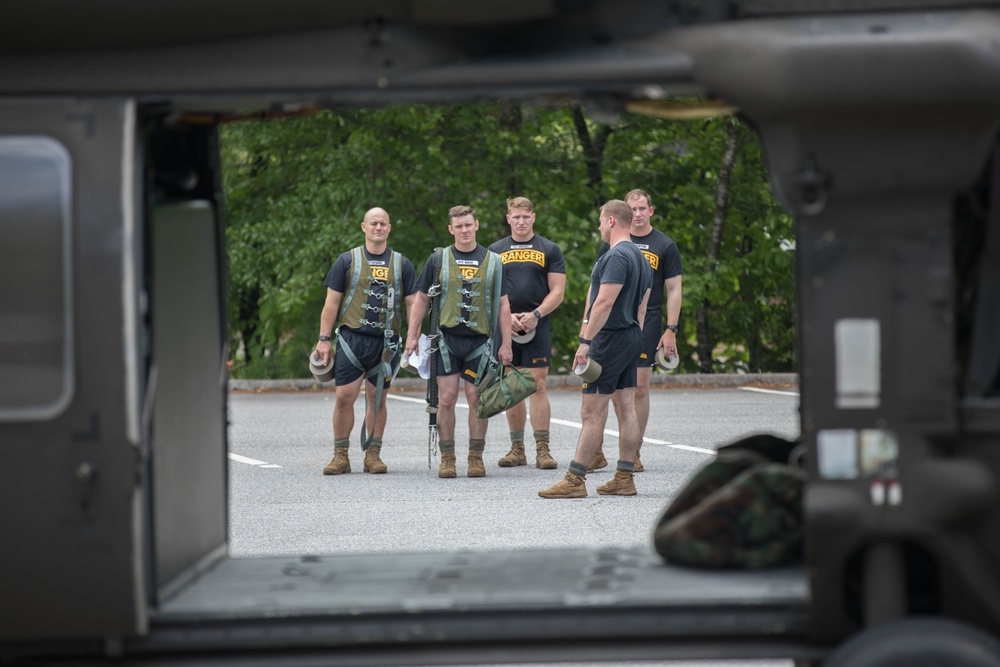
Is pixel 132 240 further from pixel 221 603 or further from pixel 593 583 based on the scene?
pixel 593 583

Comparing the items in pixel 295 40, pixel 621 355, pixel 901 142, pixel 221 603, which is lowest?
pixel 221 603

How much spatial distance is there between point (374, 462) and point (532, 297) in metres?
1.83

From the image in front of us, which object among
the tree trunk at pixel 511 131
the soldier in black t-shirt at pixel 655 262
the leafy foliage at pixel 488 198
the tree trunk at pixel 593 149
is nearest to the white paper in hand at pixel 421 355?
the soldier in black t-shirt at pixel 655 262

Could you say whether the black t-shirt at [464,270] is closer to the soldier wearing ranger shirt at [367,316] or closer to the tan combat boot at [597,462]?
the soldier wearing ranger shirt at [367,316]

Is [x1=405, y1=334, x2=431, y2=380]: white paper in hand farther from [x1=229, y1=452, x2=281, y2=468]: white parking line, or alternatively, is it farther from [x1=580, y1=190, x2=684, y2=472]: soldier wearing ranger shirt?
[x1=229, y1=452, x2=281, y2=468]: white parking line

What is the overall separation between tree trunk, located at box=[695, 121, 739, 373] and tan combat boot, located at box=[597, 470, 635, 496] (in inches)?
435

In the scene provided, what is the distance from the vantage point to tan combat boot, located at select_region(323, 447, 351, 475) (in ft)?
38.3

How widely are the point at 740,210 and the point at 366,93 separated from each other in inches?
720

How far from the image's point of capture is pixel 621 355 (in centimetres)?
972

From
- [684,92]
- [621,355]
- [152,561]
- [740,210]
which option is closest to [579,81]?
[684,92]

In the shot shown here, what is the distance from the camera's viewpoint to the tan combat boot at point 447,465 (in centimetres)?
1135

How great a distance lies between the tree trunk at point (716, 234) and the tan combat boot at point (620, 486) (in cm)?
1106

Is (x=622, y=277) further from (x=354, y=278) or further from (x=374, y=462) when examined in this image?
(x=374, y=462)

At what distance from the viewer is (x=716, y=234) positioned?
841 inches
